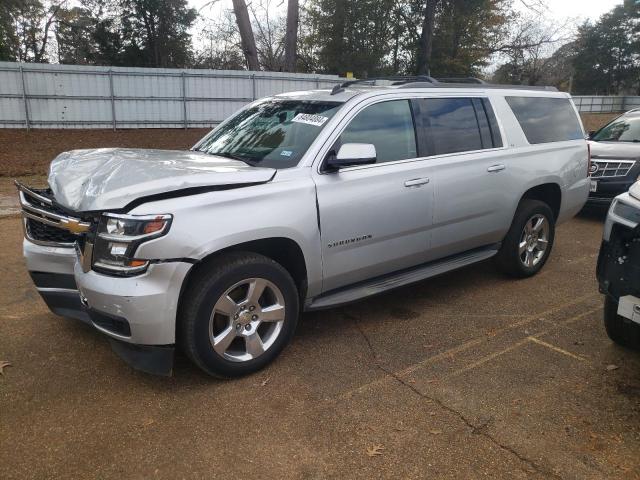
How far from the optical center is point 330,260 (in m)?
3.74

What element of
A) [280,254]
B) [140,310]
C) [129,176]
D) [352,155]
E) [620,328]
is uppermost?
[352,155]

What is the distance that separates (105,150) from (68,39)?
34.2 meters

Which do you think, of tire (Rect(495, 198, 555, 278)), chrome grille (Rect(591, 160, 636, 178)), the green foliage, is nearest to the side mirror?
tire (Rect(495, 198, 555, 278))

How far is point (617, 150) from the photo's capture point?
8.16 metres

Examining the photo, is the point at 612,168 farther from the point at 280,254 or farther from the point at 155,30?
the point at 155,30

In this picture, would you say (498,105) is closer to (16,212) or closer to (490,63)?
(16,212)

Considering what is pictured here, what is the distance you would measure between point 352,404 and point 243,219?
4.26 ft

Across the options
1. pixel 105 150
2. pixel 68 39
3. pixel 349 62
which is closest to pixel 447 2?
pixel 349 62

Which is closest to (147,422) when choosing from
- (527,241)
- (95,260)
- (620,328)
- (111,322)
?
(111,322)

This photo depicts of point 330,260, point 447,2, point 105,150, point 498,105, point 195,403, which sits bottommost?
point 195,403

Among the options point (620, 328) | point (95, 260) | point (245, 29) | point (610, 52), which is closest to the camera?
point (95, 260)

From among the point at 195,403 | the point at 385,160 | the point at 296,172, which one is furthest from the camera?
the point at 385,160

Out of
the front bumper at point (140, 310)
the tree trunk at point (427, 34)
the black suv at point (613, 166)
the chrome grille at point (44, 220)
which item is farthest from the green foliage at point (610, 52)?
the front bumper at point (140, 310)

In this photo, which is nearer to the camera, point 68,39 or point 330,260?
point 330,260
